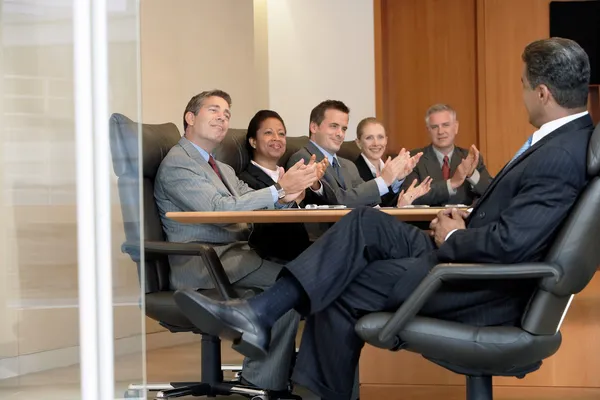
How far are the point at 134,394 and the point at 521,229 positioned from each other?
131 centimetres

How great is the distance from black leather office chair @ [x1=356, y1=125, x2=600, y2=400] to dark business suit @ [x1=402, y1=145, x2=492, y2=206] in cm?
300

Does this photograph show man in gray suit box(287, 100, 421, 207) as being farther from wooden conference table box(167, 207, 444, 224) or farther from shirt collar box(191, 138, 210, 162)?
wooden conference table box(167, 207, 444, 224)

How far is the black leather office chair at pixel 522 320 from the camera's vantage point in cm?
250

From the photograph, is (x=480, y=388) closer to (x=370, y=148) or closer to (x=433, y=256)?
(x=433, y=256)

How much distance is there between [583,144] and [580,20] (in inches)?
227

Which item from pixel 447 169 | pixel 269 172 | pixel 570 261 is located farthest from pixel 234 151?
pixel 570 261

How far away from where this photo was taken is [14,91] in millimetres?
1885

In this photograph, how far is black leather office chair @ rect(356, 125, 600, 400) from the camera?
8.20 ft

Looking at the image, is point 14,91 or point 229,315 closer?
point 14,91

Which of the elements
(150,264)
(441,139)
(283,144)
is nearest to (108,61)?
(150,264)

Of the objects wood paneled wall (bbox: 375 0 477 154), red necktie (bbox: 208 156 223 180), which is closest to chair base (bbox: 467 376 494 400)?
red necktie (bbox: 208 156 223 180)

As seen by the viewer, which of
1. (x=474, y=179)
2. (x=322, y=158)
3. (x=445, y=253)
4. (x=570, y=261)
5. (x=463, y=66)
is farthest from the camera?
(x=463, y=66)

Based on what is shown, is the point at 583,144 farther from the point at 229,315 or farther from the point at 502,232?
the point at 229,315

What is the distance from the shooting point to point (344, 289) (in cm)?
287
